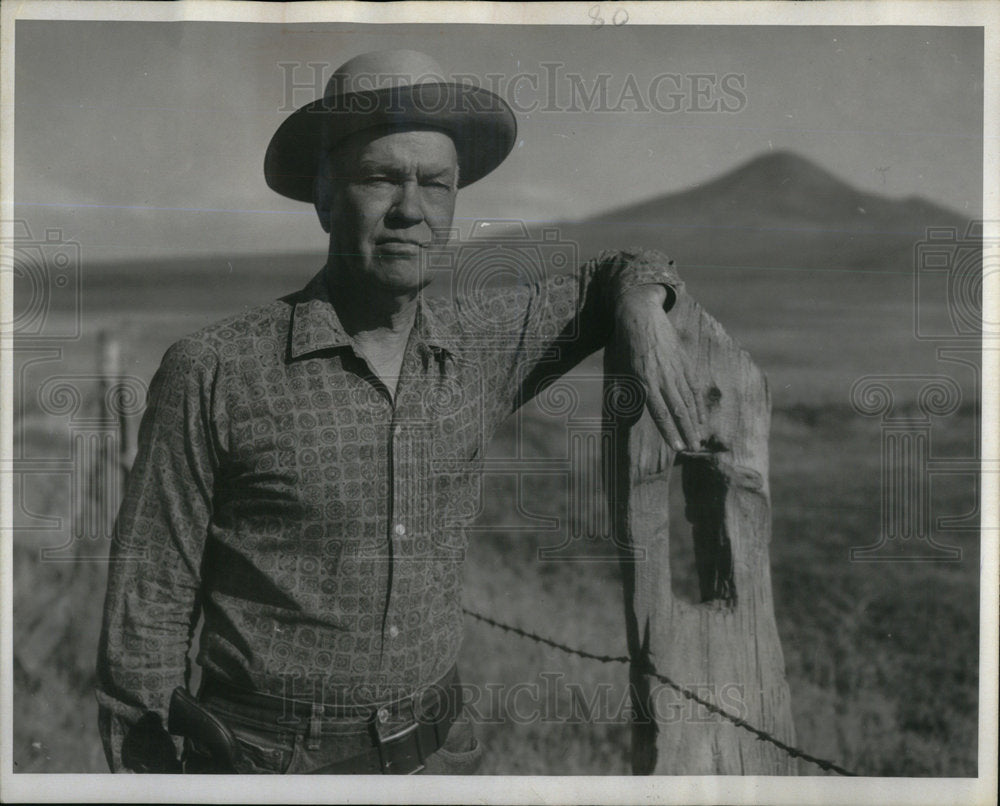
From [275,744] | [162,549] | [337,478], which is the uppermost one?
[337,478]

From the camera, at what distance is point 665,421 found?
2545 millimetres

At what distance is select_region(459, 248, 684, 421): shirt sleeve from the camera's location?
2.59 meters

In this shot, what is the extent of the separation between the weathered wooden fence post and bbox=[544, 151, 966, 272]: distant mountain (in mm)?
191

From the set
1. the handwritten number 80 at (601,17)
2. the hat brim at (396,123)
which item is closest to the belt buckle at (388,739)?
the hat brim at (396,123)

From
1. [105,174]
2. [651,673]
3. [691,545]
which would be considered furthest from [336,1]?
[651,673]

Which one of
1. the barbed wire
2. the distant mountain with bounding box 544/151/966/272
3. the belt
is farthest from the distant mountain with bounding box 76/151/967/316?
the belt

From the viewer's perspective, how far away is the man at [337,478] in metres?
2.43

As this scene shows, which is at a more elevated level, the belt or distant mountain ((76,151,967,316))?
distant mountain ((76,151,967,316))

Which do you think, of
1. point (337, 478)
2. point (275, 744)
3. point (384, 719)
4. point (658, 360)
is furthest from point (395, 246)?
point (275, 744)

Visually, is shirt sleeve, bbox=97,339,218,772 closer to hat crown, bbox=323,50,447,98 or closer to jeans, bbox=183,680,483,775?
jeans, bbox=183,680,483,775

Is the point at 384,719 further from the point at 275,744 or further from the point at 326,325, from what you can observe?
the point at 326,325

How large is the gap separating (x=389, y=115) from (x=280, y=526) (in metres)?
1.08

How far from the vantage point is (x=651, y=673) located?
2.64 meters

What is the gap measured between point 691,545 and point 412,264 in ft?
3.49
